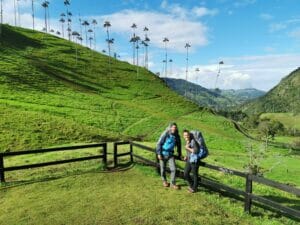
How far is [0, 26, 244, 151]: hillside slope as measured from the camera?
50.5 m

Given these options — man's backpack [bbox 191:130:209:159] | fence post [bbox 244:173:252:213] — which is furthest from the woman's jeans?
fence post [bbox 244:173:252:213]

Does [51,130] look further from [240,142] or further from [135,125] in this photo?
[240,142]

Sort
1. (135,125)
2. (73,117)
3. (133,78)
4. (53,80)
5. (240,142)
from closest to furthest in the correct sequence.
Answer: (73,117), (135,125), (240,142), (53,80), (133,78)

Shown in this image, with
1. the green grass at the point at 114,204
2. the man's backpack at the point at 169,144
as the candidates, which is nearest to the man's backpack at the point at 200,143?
the man's backpack at the point at 169,144

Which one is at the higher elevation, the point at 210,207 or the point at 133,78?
the point at 133,78

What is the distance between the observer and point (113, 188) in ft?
55.1

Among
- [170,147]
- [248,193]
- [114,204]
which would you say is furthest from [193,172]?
[114,204]

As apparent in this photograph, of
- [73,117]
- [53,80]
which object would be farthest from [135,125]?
[53,80]

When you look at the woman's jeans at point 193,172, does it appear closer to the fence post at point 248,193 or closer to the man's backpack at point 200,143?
the man's backpack at point 200,143

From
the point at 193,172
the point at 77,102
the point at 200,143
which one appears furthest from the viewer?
the point at 77,102

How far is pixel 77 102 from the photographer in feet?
249

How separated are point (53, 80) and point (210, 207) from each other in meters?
81.0

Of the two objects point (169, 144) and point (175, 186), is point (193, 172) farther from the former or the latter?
point (169, 144)

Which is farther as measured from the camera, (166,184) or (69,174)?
(69,174)
